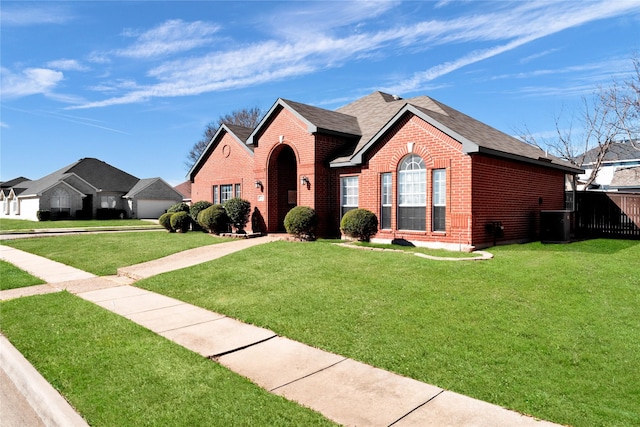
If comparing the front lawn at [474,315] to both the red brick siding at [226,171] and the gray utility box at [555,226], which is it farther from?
the red brick siding at [226,171]

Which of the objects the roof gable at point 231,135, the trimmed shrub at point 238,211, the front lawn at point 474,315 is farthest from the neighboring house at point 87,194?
the front lawn at point 474,315

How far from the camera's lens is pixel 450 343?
5535 millimetres

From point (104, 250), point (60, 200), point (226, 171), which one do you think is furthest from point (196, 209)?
point (60, 200)

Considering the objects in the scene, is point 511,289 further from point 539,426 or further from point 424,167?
point 424,167

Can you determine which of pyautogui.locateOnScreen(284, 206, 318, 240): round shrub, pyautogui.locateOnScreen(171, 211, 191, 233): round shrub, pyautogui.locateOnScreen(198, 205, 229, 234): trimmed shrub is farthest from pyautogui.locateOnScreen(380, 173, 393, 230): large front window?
pyautogui.locateOnScreen(171, 211, 191, 233): round shrub

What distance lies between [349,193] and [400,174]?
9.29 ft

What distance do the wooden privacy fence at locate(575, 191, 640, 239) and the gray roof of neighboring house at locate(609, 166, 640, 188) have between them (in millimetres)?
23474

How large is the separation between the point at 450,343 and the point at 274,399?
8.77 ft

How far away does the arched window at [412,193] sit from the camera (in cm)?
1438

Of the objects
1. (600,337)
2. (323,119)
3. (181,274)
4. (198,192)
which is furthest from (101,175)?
(600,337)

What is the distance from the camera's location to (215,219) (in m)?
20.2

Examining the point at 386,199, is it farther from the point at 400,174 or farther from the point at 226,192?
the point at 226,192

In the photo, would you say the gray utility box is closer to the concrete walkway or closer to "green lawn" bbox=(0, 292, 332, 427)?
the concrete walkway

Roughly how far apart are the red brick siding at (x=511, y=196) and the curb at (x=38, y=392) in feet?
38.7
